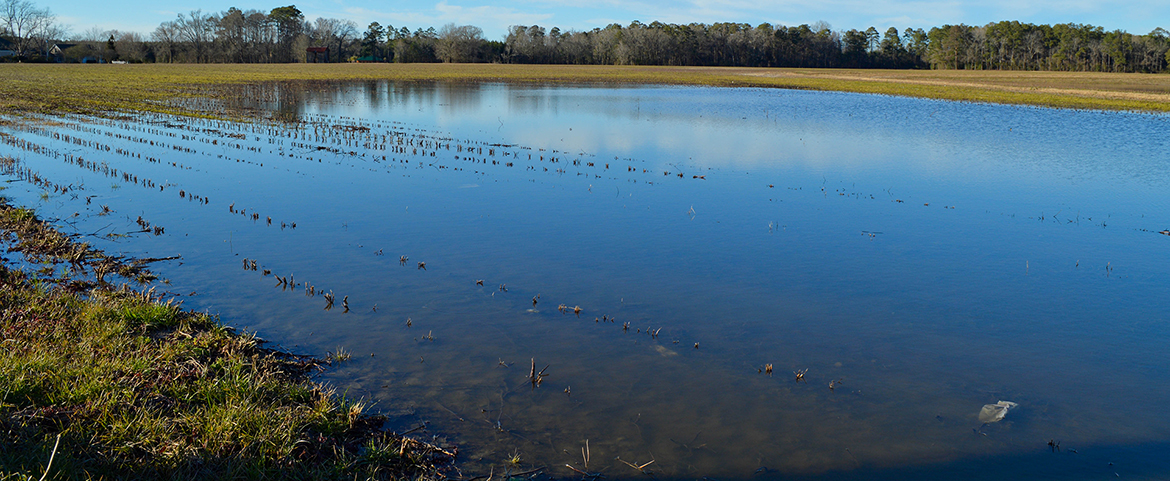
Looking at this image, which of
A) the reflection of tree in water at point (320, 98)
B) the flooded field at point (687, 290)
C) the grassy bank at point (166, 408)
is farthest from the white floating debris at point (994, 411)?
the reflection of tree in water at point (320, 98)

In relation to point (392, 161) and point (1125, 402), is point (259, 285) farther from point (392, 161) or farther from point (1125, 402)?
point (392, 161)

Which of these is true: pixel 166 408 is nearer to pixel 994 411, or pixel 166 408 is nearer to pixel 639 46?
pixel 994 411

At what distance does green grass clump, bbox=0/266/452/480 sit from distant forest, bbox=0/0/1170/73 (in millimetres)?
123742

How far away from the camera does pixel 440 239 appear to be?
10.8m

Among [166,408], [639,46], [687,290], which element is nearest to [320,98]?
[687,290]

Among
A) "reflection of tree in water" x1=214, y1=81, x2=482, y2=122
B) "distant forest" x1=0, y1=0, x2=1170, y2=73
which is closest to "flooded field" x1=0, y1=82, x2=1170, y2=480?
"reflection of tree in water" x1=214, y1=81, x2=482, y2=122

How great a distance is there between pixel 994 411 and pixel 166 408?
632cm

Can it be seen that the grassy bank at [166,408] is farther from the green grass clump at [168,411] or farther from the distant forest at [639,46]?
the distant forest at [639,46]

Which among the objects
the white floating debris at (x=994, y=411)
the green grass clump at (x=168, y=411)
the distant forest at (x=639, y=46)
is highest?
the distant forest at (x=639, y=46)

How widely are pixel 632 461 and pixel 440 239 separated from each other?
660cm

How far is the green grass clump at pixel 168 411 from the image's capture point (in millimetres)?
4164

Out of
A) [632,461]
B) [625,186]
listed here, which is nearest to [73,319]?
[632,461]

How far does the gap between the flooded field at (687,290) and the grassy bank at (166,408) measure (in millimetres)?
511

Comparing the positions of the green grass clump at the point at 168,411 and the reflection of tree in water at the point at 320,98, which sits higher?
the reflection of tree in water at the point at 320,98
